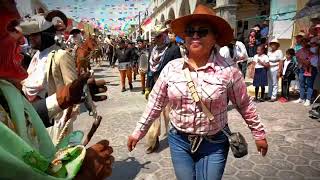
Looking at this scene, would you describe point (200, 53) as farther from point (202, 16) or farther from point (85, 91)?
point (85, 91)

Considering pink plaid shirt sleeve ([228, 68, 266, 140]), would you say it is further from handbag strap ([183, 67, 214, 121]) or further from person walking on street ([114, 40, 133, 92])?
person walking on street ([114, 40, 133, 92])

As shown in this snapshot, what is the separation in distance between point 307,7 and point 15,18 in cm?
909

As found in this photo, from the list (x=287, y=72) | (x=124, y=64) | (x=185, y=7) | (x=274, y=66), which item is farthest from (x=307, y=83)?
(x=185, y=7)

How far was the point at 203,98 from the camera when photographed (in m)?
2.49

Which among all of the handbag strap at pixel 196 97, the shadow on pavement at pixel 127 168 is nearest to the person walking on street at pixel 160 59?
the shadow on pavement at pixel 127 168

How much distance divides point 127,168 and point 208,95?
2.62 m

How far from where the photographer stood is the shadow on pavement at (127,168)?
4.43 metres

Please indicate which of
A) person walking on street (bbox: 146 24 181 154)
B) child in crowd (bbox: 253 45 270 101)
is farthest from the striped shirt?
child in crowd (bbox: 253 45 270 101)

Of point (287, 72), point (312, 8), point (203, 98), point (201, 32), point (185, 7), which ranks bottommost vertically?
point (287, 72)

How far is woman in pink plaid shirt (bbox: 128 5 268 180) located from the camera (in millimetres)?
2531

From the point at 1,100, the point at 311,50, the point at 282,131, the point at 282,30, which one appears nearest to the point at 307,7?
the point at 311,50

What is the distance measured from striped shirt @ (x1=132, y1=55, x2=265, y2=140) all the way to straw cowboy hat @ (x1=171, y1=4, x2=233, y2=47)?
24cm

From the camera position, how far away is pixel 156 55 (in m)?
5.99

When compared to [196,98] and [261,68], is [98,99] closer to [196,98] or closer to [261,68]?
[196,98]
